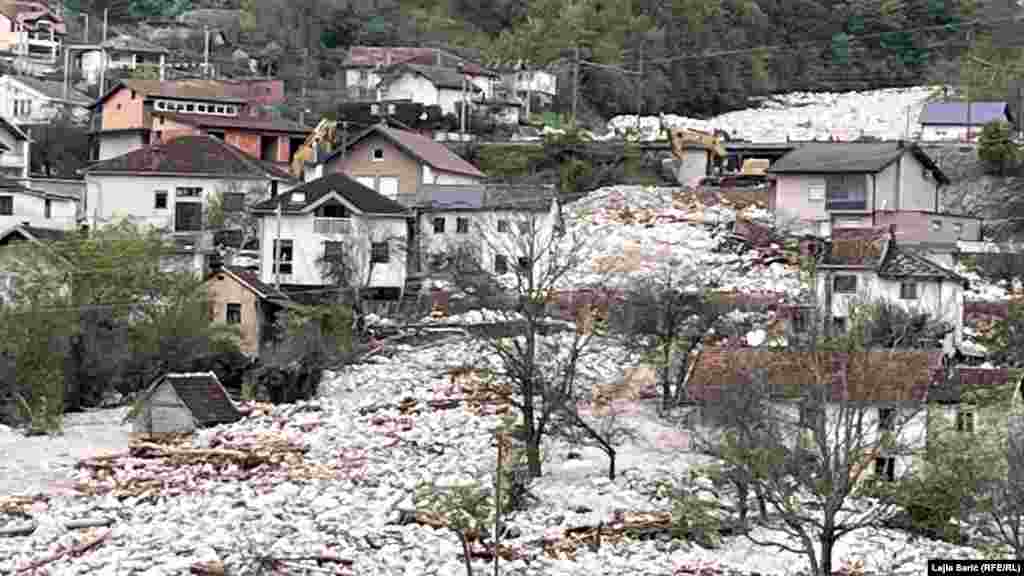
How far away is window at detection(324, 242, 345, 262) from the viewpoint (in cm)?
3556

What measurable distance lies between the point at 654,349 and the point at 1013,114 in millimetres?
35446

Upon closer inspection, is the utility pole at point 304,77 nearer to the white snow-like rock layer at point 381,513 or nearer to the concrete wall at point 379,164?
the concrete wall at point 379,164

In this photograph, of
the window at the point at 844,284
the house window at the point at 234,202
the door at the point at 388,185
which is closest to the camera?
the window at the point at 844,284

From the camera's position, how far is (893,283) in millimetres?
32344

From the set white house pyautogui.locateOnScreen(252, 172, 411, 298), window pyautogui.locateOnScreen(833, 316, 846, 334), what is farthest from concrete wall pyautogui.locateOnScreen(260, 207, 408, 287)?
window pyautogui.locateOnScreen(833, 316, 846, 334)

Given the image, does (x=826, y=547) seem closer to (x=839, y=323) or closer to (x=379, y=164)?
(x=839, y=323)

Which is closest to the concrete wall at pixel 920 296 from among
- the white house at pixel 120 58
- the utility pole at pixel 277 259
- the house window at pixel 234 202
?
the utility pole at pixel 277 259

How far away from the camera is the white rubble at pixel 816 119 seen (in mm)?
65562

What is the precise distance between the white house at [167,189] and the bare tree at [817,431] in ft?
57.4

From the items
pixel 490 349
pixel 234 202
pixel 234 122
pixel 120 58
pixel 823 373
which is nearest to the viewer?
pixel 823 373

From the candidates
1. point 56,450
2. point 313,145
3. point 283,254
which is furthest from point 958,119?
point 56,450

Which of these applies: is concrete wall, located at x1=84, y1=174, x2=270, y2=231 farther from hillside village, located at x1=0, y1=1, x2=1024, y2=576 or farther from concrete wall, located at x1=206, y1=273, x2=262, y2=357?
concrete wall, located at x1=206, y1=273, x2=262, y2=357

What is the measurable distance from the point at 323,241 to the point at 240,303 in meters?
2.80

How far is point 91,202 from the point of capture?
41.4 meters
